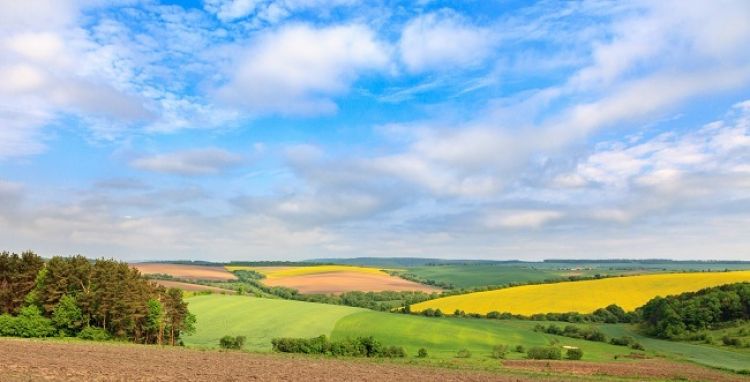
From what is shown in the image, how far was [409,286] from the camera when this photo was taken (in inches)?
6220

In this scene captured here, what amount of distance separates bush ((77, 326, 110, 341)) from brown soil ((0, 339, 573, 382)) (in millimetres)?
14281

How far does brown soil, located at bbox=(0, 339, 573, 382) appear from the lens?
1271 inches

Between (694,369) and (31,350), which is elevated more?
(31,350)

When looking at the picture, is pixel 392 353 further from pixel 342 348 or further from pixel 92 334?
pixel 92 334

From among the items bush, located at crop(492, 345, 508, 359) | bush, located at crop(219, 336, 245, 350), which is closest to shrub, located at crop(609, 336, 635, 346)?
bush, located at crop(492, 345, 508, 359)

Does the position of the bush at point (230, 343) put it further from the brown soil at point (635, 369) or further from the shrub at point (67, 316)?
the brown soil at point (635, 369)

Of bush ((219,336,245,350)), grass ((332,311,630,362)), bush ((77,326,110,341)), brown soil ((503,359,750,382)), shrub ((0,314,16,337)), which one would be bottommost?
grass ((332,311,630,362))

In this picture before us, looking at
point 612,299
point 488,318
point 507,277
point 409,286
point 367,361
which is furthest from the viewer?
point 507,277

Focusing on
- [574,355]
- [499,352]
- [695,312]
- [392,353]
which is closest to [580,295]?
[695,312]

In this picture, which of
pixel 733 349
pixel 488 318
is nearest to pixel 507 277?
pixel 488 318

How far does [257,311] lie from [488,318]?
42925 millimetres

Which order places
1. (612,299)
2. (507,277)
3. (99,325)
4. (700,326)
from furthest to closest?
(507,277)
(612,299)
(700,326)
(99,325)

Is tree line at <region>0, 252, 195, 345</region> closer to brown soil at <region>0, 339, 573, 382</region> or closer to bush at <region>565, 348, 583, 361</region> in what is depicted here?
brown soil at <region>0, 339, 573, 382</region>

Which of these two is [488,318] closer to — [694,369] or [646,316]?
[646,316]
